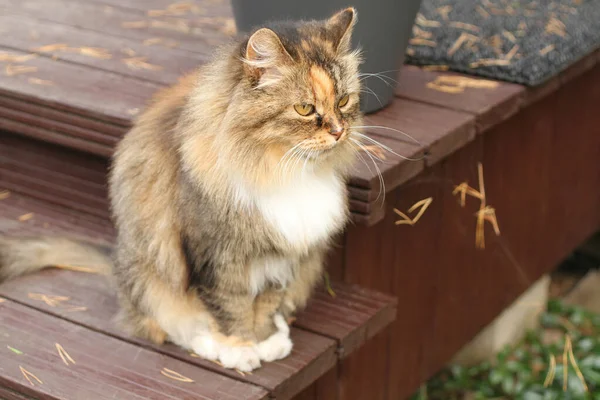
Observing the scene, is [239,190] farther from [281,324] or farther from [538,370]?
[538,370]

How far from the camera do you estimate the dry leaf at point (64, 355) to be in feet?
6.52

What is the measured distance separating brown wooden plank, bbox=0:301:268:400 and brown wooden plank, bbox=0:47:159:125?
0.63 metres

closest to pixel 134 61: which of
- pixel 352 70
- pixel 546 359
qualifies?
pixel 352 70

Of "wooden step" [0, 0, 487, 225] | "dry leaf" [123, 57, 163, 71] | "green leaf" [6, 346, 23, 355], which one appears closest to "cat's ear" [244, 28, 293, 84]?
"wooden step" [0, 0, 487, 225]

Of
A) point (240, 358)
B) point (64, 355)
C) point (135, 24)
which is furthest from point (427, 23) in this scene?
point (64, 355)

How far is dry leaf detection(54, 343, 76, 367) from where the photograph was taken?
1986 millimetres

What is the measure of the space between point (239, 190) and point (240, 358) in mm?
396

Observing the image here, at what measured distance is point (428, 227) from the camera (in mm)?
2789

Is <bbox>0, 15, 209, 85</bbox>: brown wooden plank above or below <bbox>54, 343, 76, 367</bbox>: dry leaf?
above

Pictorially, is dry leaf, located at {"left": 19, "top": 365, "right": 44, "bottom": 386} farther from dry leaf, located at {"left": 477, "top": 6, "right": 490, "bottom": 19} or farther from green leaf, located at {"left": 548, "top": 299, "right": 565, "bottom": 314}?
green leaf, located at {"left": 548, "top": 299, "right": 565, "bottom": 314}

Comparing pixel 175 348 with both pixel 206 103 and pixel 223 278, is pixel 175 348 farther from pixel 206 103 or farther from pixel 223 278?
pixel 206 103

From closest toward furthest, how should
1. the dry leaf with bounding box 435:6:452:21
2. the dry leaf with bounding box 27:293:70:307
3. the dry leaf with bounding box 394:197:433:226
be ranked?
the dry leaf with bounding box 27:293:70:307 → the dry leaf with bounding box 394:197:433:226 → the dry leaf with bounding box 435:6:452:21

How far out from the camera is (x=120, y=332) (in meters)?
2.13

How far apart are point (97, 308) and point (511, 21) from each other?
6.62 feet
